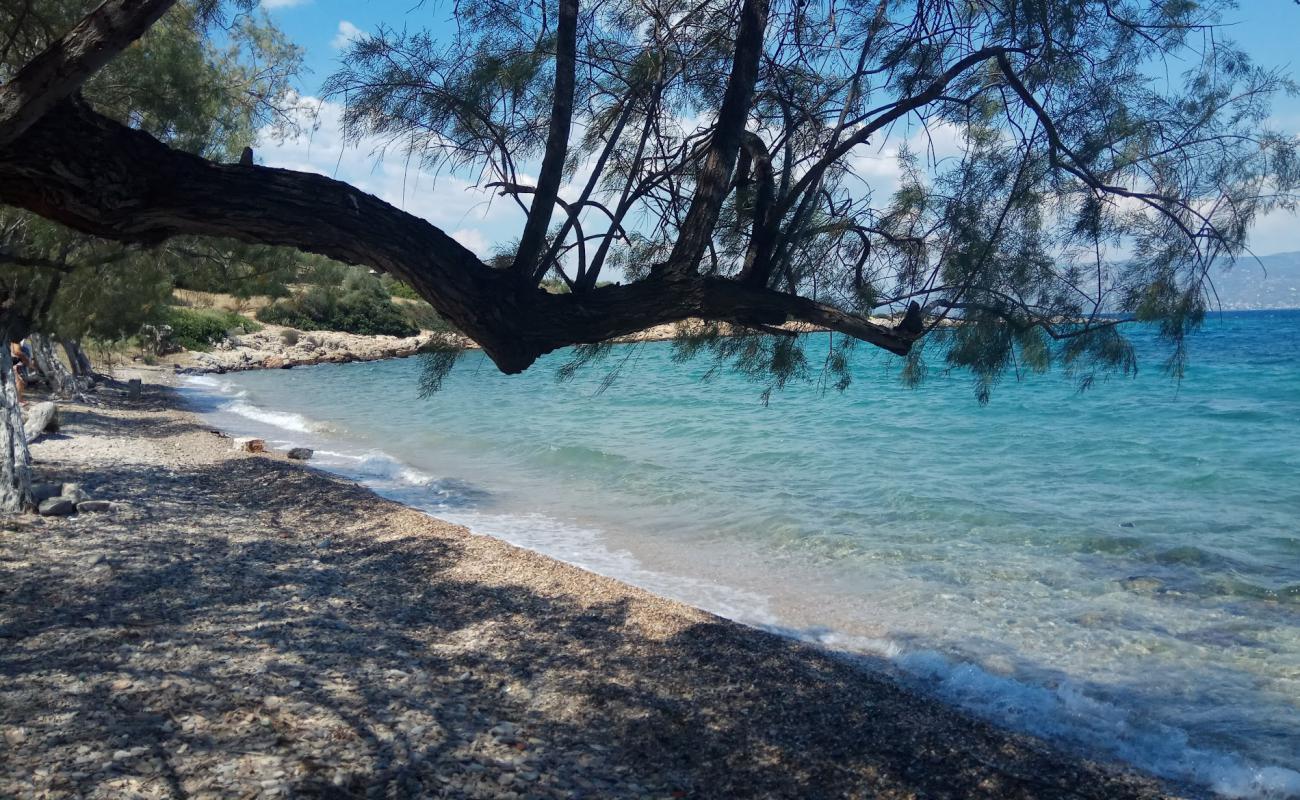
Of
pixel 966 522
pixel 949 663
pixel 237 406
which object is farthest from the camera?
pixel 237 406

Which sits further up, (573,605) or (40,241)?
(40,241)

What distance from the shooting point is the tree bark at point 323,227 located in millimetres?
2686

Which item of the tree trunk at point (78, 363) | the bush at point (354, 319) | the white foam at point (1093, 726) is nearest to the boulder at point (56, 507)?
the white foam at point (1093, 726)

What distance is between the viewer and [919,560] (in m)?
8.90

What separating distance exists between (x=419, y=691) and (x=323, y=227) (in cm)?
260

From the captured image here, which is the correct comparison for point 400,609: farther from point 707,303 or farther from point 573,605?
point 707,303

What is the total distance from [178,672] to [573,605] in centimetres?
294

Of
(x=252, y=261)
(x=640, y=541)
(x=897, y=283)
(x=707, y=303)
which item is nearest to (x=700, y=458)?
(x=640, y=541)

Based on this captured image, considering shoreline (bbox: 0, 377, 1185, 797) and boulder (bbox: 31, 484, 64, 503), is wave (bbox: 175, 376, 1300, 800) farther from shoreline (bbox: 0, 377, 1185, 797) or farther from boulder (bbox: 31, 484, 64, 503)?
boulder (bbox: 31, 484, 64, 503)

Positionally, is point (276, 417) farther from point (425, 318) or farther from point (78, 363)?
point (425, 318)

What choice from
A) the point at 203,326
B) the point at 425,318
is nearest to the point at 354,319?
the point at 203,326

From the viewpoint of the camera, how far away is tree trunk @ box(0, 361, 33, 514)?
279 inches

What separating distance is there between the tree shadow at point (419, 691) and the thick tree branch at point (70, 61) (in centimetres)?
211

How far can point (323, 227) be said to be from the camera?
2.89m
